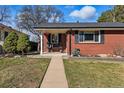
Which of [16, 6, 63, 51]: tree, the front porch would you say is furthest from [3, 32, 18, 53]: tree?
[16, 6, 63, 51]: tree

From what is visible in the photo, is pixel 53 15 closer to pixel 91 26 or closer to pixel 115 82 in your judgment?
pixel 91 26

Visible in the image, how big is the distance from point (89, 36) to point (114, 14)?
24092 mm

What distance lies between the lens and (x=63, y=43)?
2405 centimetres

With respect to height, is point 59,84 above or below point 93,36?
below

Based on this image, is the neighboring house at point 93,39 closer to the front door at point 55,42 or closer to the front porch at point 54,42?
the front porch at point 54,42

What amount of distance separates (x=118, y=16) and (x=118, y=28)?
2415 cm

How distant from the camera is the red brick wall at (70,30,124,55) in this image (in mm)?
20391

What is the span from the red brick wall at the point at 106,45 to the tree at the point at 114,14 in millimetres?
22057

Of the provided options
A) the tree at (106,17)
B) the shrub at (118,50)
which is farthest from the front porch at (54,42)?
the tree at (106,17)

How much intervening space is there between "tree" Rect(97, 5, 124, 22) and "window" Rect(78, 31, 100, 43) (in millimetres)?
22698

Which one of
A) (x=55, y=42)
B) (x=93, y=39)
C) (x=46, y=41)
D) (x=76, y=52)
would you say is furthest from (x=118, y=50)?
(x=46, y=41)

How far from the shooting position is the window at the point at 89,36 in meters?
20.4

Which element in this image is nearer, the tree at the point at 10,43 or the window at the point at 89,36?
the window at the point at 89,36
